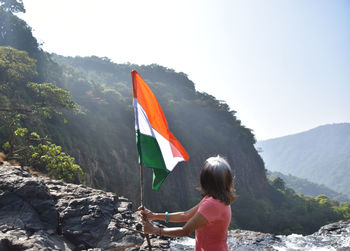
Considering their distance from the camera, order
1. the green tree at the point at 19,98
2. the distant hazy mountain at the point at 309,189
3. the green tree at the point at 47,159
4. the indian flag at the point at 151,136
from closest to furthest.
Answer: the indian flag at the point at 151,136
the green tree at the point at 47,159
the green tree at the point at 19,98
the distant hazy mountain at the point at 309,189

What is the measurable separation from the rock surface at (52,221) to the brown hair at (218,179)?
319 cm

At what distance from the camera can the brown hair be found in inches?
79.5

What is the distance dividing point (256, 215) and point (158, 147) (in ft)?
114

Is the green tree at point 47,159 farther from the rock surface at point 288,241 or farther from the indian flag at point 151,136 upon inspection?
the indian flag at point 151,136

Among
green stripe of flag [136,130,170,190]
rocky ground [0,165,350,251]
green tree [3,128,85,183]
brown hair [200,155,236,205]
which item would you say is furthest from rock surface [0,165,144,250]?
green tree [3,128,85,183]

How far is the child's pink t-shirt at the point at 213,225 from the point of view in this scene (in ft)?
6.54

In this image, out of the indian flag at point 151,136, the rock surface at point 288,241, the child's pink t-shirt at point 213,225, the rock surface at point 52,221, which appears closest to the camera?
the child's pink t-shirt at point 213,225

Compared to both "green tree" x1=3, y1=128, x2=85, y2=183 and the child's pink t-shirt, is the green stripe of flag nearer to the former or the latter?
the child's pink t-shirt

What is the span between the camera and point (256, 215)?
1335 inches

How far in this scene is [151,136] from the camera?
2.99 metres

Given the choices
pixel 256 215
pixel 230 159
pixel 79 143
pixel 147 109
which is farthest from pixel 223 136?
pixel 147 109

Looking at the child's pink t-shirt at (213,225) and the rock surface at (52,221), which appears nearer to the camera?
the child's pink t-shirt at (213,225)

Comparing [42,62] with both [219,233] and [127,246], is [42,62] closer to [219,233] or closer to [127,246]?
[127,246]

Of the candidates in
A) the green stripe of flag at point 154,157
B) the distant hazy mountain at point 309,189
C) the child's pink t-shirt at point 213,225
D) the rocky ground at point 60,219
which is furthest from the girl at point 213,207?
the distant hazy mountain at point 309,189
